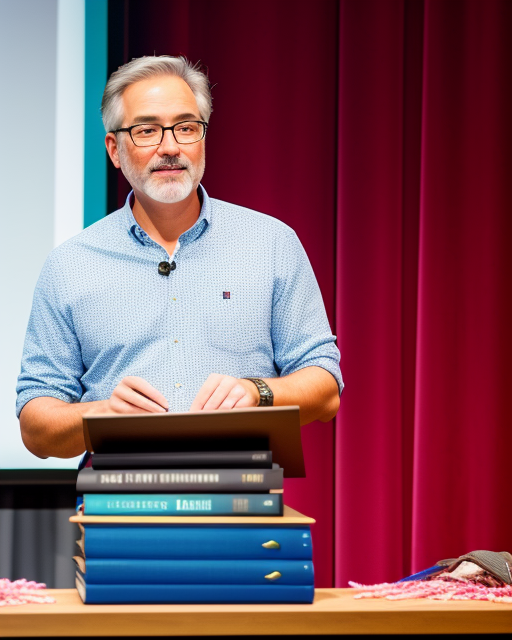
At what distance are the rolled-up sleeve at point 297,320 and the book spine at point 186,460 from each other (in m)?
0.68

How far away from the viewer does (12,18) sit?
253 cm

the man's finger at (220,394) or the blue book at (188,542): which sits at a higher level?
the man's finger at (220,394)

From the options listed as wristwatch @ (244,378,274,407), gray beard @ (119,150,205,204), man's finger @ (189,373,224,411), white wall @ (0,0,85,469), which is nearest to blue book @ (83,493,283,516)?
man's finger @ (189,373,224,411)

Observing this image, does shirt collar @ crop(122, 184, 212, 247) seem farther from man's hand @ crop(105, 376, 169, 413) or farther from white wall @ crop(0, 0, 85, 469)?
white wall @ crop(0, 0, 85, 469)

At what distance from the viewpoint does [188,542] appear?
91cm

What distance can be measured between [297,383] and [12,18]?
173cm

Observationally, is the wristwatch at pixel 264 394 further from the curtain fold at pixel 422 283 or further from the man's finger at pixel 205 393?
the curtain fold at pixel 422 283

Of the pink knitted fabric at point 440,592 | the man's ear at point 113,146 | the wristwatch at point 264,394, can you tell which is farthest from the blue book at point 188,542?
the man's ear at point 113,146

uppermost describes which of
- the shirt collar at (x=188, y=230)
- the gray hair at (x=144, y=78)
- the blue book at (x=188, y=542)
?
the gray hair at (x=144, y=78)

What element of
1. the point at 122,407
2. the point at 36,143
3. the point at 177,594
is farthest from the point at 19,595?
the point at 36,143

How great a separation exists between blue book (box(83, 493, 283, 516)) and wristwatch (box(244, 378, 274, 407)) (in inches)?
15.7

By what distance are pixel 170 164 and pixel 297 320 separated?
17.0 inches

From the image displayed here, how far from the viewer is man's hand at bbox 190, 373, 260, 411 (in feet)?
3.72

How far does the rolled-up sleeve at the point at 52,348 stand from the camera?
5.37 ft
